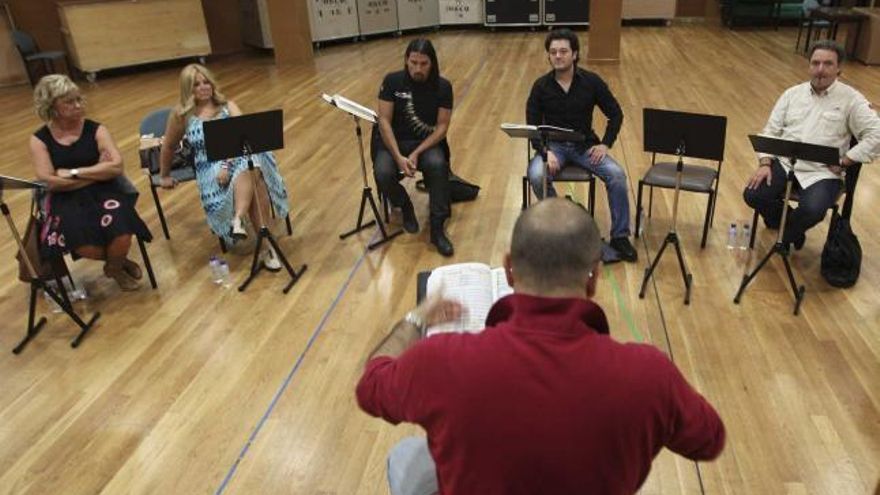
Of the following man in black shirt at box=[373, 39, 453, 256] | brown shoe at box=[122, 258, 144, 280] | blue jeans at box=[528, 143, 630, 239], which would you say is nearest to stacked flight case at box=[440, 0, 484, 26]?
man in black shirt at box=[373, 39, 453, 256]

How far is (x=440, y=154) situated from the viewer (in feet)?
13.7

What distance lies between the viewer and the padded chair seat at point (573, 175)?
3.78 metres

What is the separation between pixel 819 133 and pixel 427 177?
86.9 inches

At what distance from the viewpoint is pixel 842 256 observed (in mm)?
3400

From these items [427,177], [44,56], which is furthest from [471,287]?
[44,56]

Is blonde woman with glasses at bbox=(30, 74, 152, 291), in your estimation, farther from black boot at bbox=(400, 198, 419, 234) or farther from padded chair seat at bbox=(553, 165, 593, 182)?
padded chair seat at bbox=(553, 165, 593, 182)

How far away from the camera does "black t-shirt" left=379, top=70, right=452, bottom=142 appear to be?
13.4 ft

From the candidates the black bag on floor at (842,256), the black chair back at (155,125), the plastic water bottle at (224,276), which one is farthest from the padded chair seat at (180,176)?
the black bag on floor at (842,256)

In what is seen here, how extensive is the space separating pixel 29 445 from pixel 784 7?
506 inches

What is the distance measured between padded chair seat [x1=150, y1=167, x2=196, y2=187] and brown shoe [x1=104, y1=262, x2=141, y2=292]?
1.95 feet

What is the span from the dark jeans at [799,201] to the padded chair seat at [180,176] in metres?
3.34

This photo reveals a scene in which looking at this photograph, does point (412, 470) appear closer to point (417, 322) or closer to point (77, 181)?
point (417, 322)

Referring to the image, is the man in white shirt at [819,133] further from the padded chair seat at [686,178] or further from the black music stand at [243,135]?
the black music stand at [243,135]

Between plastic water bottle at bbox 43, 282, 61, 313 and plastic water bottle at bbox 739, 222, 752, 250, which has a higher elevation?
plastic water bottle at bbox 739, 222, 752, 250
